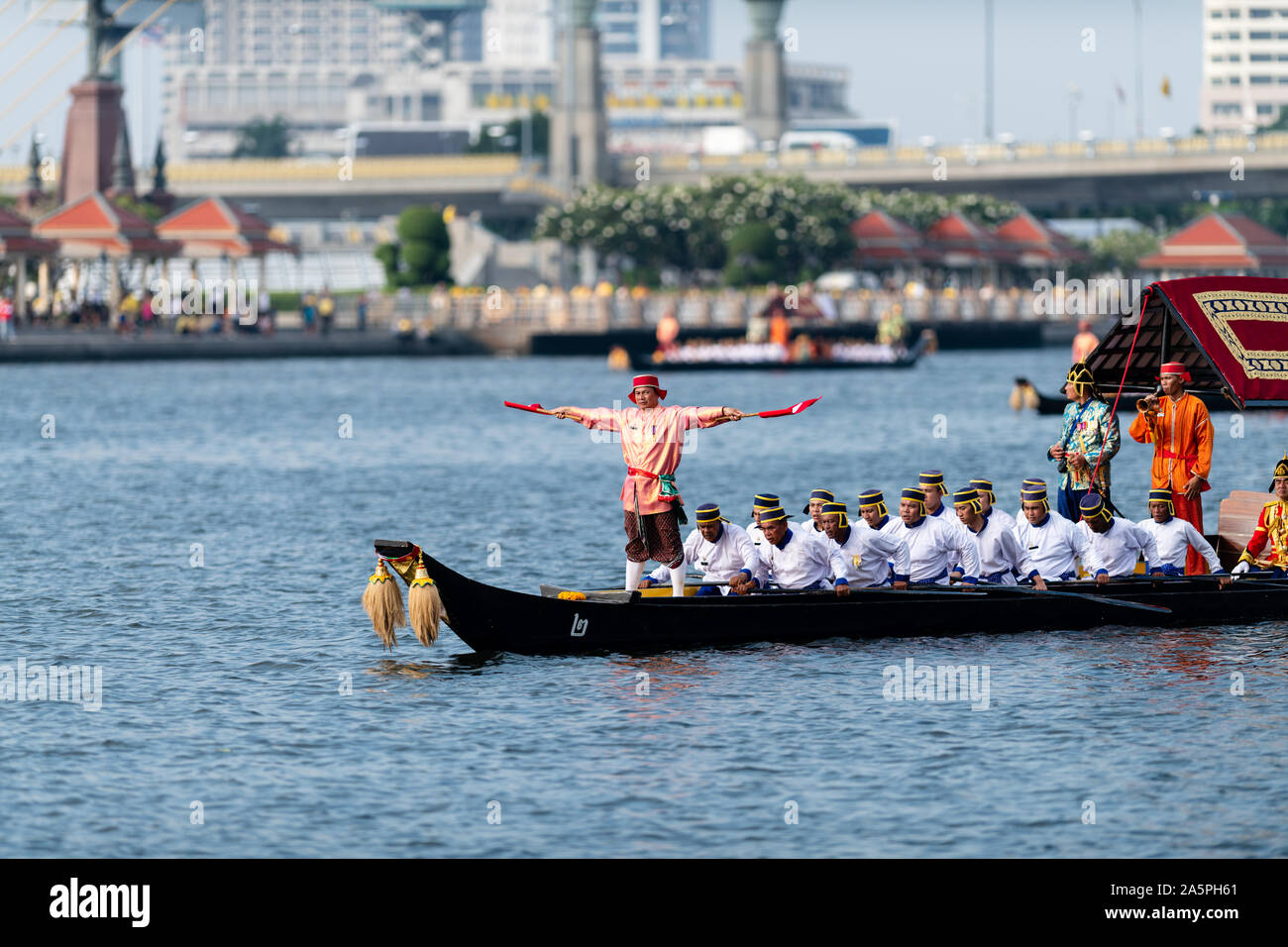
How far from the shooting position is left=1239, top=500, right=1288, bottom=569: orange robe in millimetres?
24844

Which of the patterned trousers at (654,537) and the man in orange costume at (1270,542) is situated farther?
the man in orange costume at (1270,542)

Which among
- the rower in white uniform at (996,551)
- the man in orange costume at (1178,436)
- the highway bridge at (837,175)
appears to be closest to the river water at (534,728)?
the rower in white uniform at (996,551)

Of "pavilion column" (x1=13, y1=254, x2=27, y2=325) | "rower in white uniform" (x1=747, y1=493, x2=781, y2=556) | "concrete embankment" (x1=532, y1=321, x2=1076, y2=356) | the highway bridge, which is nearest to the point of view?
"rower in white uniform" (x1=747, y1=493, x2=781, y2=556)

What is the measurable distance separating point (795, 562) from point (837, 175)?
112623mm

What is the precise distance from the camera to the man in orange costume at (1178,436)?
24281mm

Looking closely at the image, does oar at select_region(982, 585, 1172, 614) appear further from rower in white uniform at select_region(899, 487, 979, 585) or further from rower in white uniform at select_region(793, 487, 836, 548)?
rower in white uniform at select_region(793, 487, 836, 548)

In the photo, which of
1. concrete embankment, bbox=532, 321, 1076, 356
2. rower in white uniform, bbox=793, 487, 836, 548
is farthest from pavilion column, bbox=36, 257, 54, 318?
rower in white uniform, bbox=793, 487, 836, 548

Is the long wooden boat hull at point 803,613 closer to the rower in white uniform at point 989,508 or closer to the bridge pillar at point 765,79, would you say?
the rower in white uniform at point 989,508

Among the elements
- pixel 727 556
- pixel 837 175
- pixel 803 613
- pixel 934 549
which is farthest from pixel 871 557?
pixel 837 175

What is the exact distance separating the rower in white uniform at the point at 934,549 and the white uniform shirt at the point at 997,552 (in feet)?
0.57

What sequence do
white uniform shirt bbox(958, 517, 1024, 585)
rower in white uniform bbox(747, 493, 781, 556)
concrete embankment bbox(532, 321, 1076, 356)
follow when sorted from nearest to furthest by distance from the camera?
1. rower in white uniform bbox(747, 493, 781, 556)
2. white uniform shirt bbox(958, 517, 1024, 585)
3. concrete embankment bbox(532, 321, 1076, 356)

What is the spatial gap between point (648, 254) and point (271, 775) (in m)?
106

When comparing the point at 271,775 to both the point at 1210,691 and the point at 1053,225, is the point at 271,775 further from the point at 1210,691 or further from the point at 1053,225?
the point at 1053,225

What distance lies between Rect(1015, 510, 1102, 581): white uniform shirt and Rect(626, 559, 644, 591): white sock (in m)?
4.46
